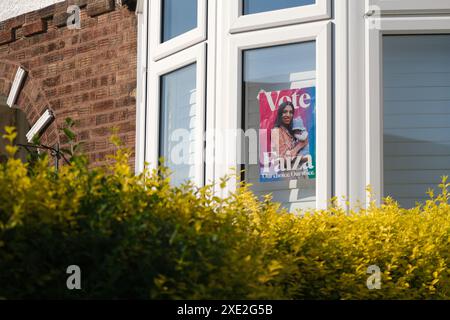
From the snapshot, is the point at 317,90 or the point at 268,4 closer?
the point at 317,90

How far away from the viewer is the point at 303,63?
6758 millimetres

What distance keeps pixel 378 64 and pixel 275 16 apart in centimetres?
84

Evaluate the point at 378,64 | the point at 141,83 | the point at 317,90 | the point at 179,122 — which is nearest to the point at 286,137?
the point at 317,90

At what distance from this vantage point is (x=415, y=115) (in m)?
6.61

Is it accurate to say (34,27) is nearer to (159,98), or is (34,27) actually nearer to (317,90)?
(159,98)

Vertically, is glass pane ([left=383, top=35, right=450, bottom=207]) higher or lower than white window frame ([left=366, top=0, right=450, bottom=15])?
lower

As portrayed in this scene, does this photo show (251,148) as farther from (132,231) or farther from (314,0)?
(132,231)

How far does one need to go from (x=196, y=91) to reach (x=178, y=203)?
3442 mm

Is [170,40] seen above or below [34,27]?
below

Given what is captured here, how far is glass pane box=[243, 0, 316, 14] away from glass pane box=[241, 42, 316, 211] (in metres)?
0.30

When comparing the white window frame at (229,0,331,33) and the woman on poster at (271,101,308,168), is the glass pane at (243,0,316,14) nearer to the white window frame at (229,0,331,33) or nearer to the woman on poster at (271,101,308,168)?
the white window frame at (229,0,331,33)

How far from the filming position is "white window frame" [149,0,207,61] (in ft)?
23.8

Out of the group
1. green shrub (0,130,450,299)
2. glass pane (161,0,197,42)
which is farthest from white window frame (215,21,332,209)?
green shrub (0,130,450,299)

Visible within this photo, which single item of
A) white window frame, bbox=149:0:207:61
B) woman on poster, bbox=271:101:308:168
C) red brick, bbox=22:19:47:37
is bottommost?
woman on poster, bbox=271:101:308:168
